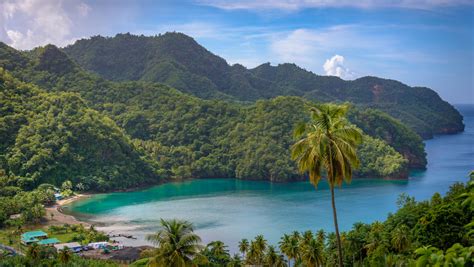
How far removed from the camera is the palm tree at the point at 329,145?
13117 mm

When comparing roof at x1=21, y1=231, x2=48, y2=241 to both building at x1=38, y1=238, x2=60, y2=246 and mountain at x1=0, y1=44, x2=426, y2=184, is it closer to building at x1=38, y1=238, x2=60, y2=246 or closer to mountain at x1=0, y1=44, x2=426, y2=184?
building at x1=38, y1=238, x2=60, y2=246

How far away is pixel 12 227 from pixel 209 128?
59.9 meters

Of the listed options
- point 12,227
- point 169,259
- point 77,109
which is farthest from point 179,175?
point 169,259

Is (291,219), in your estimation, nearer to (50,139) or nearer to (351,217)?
(351,217)

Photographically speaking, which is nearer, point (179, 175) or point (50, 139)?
point (50, 139)

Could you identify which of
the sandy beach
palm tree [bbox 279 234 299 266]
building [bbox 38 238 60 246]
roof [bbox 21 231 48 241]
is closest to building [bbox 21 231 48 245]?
roof [bbox 21 231 48 241]

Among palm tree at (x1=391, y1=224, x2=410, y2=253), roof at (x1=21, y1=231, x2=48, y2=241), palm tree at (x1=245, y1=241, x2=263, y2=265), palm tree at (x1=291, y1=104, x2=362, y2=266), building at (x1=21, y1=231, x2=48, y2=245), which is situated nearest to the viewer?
palm tree at (x1=291, y1=104, x2=362, y2=266)

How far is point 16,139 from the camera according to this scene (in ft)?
255

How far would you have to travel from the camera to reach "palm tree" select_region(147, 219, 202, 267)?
1703 centimetres

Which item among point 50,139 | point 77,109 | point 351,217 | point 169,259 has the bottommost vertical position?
point 351,217

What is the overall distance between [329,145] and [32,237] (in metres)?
41.8

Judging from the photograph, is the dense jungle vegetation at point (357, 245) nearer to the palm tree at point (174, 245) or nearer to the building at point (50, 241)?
the palm tree at point (174, 245)

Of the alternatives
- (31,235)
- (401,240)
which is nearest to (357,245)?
(401,240)

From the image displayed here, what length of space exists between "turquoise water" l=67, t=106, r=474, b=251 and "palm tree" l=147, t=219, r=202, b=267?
32753 millimetres
